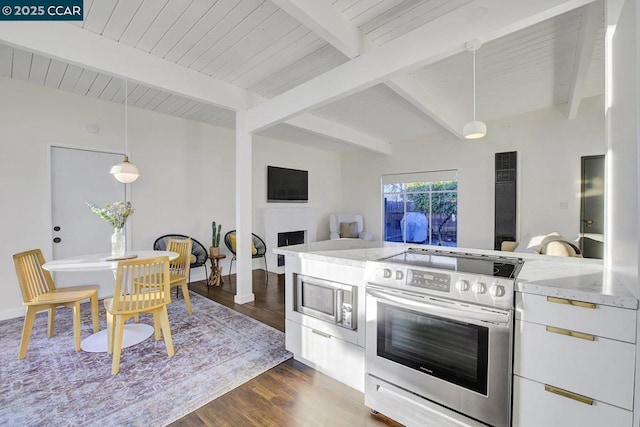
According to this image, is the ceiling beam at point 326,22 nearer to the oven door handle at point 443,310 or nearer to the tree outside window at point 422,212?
the oven door handle at point 443,310

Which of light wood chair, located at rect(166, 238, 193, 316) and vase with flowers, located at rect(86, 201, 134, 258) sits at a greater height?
vase with flowers, located at rect(86, 201, 134, 258)

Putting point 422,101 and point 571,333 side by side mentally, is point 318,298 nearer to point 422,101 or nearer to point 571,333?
point 571,333

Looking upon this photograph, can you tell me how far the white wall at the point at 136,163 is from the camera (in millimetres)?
3332

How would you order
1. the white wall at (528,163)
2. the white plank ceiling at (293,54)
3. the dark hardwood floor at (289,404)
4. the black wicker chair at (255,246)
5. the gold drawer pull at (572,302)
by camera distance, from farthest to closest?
the black wicker chair at (255,246) < the white wall at (528,163) < the white plank ceiling at (293,54) < the dark hardwood floor at (289,404) < the gold drawer pull at (572,302)

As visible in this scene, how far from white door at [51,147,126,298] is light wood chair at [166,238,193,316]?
48.3 inches

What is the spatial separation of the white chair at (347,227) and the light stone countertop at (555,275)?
4838 mm

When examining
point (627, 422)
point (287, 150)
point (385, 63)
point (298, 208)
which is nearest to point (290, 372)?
point (627, 422)

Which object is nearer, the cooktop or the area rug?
the cooktop

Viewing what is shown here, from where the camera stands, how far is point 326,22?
2205 mm

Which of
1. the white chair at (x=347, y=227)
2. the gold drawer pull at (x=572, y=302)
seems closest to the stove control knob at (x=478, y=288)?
the gold drawer pull at (x=572, y=302)

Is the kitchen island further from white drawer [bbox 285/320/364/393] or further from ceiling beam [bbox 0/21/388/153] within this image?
ceiling beam [bbox 0/21/388/153]

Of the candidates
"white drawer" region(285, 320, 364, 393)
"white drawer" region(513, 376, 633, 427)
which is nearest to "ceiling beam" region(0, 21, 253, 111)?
"white drawer" region(285, 320, 364, 393)

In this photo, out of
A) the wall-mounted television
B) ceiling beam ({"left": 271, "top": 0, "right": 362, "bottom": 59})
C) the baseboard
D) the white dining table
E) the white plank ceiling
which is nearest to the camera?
ceiling beam ({"left": 271, "top": 0, "right": 362, "bottom": 59})

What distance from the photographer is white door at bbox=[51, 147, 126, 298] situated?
12.1 ft
